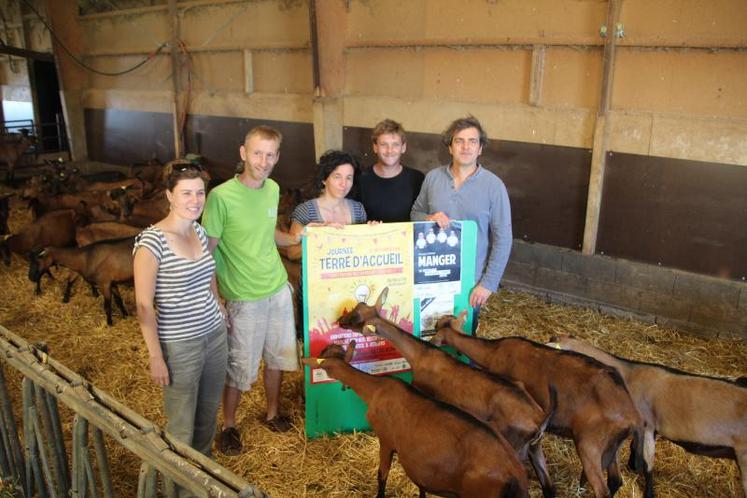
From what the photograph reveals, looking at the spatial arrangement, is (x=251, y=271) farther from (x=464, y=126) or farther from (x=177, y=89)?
(x=177, y=89)

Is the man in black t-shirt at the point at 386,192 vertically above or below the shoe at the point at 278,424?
above

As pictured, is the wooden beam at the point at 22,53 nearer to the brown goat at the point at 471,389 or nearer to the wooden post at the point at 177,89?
the wooden post at the point at 177,89

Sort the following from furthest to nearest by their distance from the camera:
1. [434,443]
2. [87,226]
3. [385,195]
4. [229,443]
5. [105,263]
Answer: [87,226] → [105,263] → [385,195] → [229,443] → [434,443]

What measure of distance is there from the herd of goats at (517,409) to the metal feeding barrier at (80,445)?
1.24 metres

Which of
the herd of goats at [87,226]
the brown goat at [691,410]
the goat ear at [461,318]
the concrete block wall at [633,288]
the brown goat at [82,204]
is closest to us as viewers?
the brown goat at [691,410]

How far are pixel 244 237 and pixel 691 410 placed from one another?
2.90 metres

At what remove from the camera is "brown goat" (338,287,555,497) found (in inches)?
133

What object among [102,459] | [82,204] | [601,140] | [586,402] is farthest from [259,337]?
[82,204]

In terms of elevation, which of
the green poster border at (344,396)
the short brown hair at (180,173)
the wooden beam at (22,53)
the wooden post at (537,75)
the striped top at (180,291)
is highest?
the wooden beam at (22,53)

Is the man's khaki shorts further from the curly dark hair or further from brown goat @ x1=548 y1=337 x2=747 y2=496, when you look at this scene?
brown goat @ x1=548 y1=337 x2=747 y2=496

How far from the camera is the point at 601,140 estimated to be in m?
6.98

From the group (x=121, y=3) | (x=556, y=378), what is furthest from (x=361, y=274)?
(x=121, y=3)

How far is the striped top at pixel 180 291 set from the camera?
3109 millimetres

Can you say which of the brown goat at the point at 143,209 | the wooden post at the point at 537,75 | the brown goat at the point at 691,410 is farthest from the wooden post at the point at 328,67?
the brown goat at the point at 691,410
